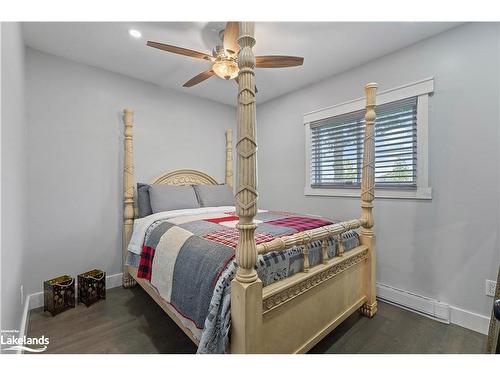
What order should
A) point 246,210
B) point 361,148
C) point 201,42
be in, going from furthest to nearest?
1. point 361,148
2. point 201,42
3. point 246,210

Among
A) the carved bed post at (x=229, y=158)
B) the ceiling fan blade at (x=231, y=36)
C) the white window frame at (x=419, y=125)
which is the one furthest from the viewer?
the carved bed post at (x=229, y=158)

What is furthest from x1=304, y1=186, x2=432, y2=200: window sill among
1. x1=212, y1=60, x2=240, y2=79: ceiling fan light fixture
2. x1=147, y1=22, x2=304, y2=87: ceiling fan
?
x1=212, y1=60, x2=240, y2=79: ceiling fan light fixture

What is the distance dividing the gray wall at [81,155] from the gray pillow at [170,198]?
1.29 feet

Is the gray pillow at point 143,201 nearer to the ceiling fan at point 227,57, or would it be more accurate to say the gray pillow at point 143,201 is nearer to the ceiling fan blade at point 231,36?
the ceiling fan at point 227,57

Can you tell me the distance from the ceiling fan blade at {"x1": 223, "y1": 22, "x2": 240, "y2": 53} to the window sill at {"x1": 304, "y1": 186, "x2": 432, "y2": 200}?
6.00 ft

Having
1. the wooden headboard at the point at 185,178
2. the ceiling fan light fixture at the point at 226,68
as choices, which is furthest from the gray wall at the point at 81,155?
the ceiling fan light fixture at the point at 226,68

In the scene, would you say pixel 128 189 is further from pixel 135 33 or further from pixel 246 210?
pixel 246 210

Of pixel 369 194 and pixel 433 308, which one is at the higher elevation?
pixel 369 194

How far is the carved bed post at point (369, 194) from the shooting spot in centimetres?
187

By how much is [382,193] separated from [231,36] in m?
1.93

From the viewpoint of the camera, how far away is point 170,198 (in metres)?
2.58

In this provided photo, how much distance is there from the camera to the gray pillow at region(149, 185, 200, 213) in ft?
8.21

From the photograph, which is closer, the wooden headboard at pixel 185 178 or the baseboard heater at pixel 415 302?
the baseboard heater at pixel 415 302

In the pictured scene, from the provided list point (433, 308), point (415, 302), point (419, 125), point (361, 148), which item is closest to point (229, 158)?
point (361, 148)
